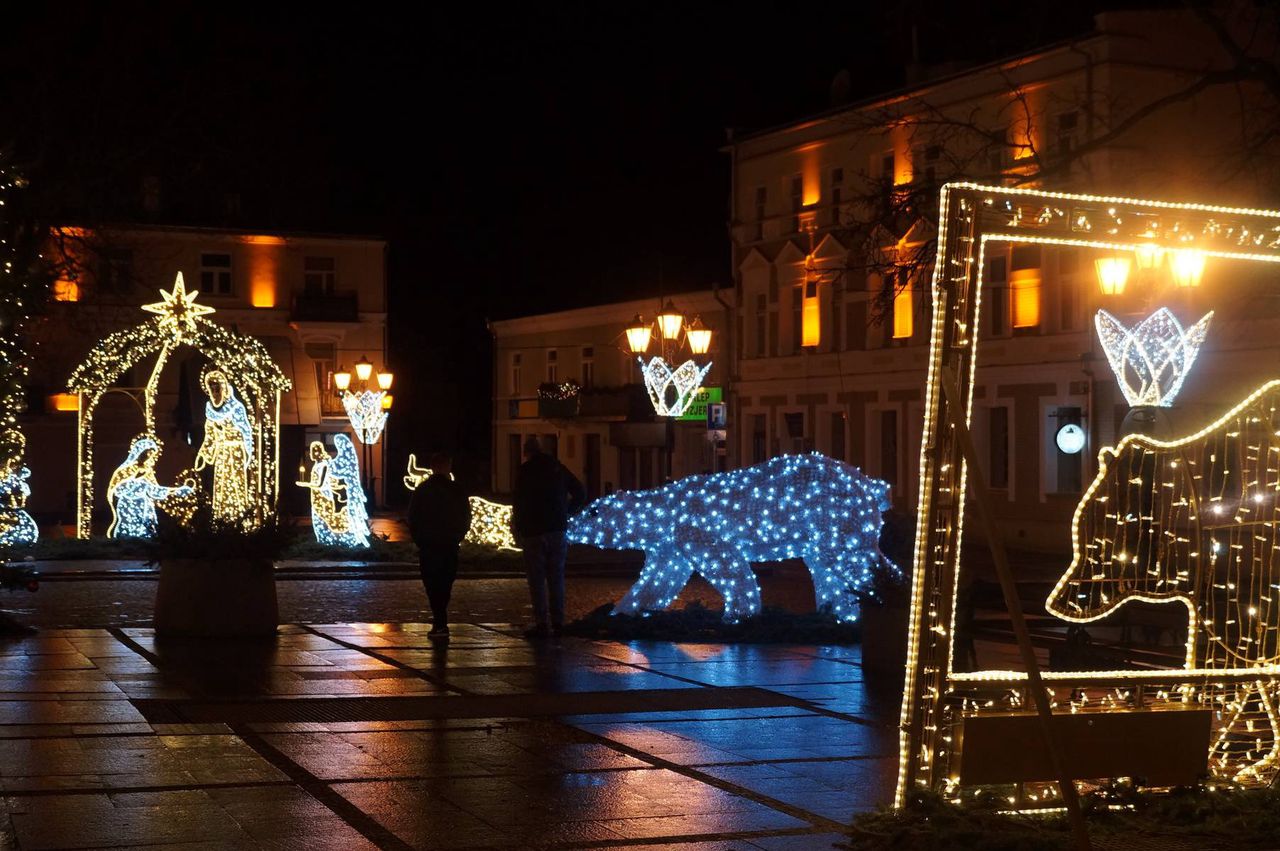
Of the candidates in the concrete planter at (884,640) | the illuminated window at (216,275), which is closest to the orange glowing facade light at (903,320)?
the illuminated window at (216,275)

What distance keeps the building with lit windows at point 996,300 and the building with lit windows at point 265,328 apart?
1505cm

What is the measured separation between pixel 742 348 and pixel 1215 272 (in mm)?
20053

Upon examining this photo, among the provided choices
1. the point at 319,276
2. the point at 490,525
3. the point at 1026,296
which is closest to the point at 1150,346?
the point at 490,525

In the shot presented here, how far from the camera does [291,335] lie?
61312 millimetres

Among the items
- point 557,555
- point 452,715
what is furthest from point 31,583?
point 452,715

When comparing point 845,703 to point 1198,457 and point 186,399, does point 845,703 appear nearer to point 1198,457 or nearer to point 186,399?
point 1198,457

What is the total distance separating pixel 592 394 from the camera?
198ft

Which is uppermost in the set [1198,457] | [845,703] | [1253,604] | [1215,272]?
[1215,272]

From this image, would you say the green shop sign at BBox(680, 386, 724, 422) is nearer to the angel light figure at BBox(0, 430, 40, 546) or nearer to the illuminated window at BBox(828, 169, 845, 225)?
the illuminated window at BBox(828, 169, 845, 225)

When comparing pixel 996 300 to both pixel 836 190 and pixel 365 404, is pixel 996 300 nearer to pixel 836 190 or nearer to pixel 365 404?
pixel 836 190

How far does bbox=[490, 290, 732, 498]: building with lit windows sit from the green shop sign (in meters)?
0.04

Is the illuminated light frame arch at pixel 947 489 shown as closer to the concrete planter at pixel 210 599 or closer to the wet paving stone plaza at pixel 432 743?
the wet paving stone plaza at pixel 432 743

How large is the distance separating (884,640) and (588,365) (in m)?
47.7

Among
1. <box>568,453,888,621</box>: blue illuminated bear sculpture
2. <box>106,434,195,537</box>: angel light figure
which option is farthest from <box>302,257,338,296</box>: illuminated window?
<box>568,453,888,621</box>: blue illuminated bear sculpture
